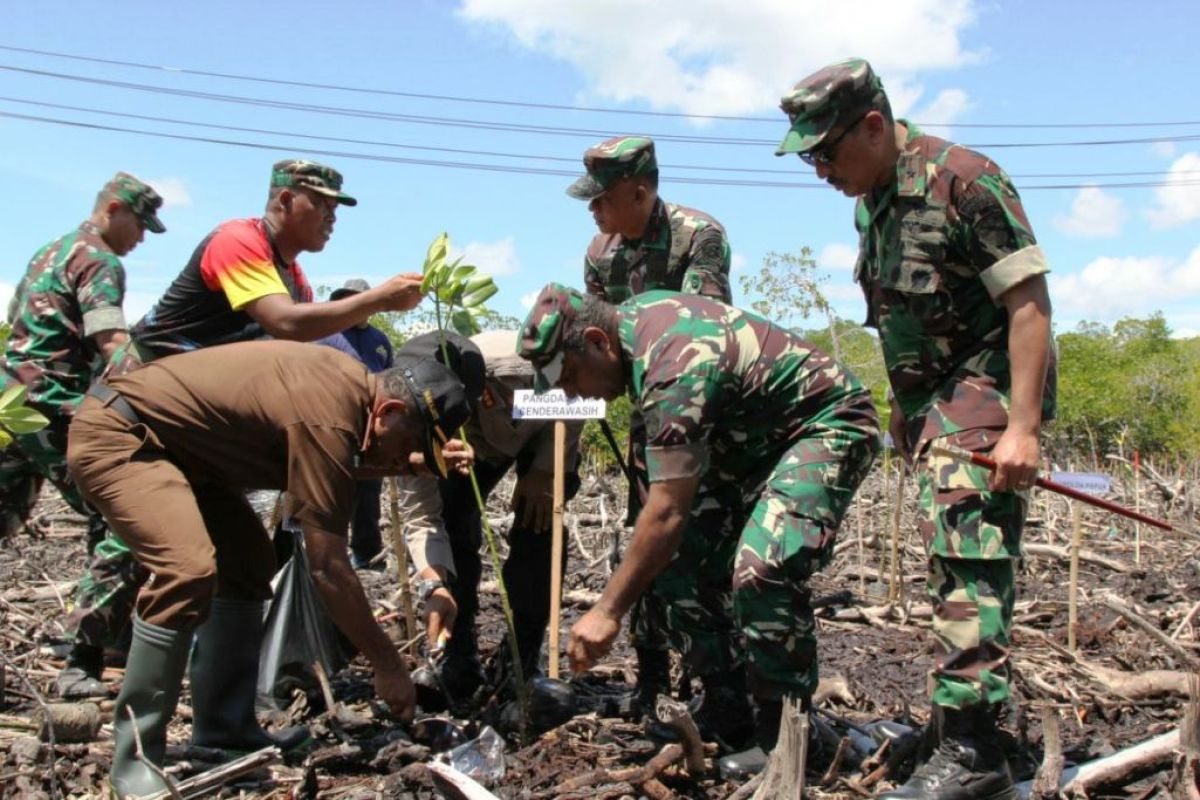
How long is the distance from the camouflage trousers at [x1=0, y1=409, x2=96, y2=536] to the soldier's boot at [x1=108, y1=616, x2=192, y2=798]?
1.81 meters

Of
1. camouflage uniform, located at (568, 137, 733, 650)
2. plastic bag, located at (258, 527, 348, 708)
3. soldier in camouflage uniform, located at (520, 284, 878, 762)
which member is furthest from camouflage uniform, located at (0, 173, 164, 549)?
soldier in camouflage uniform, located at (520, 284, 878, 762)

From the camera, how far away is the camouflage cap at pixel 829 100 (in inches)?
127

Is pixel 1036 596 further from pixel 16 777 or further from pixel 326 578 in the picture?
pixel 16 777

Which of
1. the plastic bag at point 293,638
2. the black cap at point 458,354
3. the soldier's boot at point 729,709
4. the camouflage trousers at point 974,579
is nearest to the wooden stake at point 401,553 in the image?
the plastic bag at point 293,638

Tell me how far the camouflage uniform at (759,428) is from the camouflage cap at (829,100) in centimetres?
59

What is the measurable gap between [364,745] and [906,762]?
74.2 inches

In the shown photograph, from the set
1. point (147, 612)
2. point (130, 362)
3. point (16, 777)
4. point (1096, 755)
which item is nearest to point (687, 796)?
point (1096, 755)

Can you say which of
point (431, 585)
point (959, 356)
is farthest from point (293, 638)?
point (959, 356)

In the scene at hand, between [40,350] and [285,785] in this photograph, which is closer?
[285,785]

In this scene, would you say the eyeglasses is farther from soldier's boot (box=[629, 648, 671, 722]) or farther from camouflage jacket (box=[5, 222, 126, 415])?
camouflage jacket (box=[5, 222, 126, 415])

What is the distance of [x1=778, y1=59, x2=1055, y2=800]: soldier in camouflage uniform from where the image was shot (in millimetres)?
3062

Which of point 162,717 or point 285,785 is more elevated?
point 162,717

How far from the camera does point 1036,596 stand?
7137mm

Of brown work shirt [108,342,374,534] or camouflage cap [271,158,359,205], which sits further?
camouflage cap [271,158,359,205]
